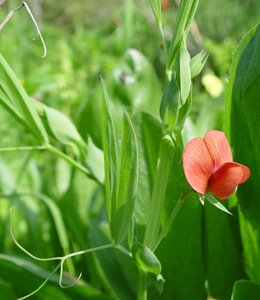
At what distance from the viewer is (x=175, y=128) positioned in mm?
671

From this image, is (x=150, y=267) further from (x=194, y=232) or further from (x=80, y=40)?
(x=80, y=40)

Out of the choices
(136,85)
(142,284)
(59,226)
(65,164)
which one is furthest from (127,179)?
(65,164)

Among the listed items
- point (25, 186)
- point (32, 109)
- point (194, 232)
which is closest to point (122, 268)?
point (194, 232)

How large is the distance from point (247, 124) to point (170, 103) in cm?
14

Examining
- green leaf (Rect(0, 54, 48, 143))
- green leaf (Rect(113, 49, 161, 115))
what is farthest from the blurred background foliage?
green leaf (Rect(0, 54, 48, 143))

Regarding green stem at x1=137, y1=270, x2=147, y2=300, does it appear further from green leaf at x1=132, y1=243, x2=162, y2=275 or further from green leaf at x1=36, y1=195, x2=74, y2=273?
green leaf at x1=36, y1=195, x2=74, y2=273

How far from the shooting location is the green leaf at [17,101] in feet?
2.38

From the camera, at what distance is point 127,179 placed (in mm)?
668

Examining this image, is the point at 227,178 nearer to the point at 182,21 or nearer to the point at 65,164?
the point at 182,21

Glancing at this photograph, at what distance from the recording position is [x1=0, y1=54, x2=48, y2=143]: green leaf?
73cm

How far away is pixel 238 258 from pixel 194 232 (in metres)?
0.07

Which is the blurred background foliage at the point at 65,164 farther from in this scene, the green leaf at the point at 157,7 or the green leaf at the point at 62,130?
the green leaf at the point at 157,7

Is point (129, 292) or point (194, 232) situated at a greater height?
point (194, 232)

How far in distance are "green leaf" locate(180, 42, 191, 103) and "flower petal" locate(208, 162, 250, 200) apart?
81 mm
